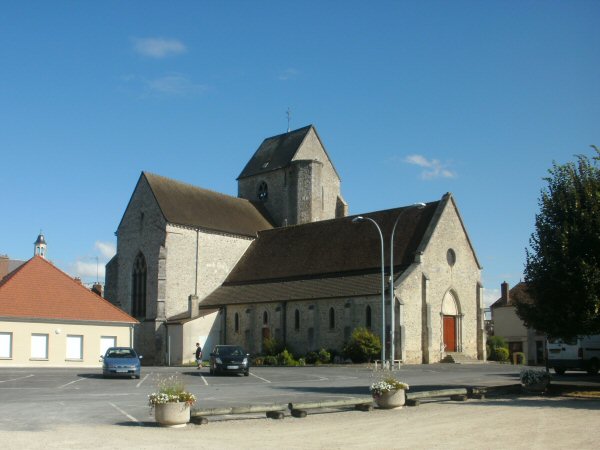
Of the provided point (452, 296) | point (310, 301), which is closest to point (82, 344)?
point (310, 301)

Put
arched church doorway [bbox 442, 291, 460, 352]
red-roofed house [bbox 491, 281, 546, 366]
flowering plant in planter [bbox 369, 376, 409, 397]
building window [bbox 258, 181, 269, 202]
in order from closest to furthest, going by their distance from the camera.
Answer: flowering plant in planter [bbox 369, 376, 409, 397], arched church doorway [bbox 442, 291, 460, 352], building window [bbox 258, 181, 269, 202], red-roofed house [bbox 491, 281, 546, 366]

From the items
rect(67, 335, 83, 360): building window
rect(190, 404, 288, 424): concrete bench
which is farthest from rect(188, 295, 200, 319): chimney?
rect(190, 404, 288, 424): concrete bench

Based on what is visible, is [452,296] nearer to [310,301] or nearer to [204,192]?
[310,301]

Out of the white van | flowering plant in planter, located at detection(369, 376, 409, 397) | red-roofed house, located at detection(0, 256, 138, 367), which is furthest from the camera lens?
red-roofed house, located at detection(0, 256, 138, 367)

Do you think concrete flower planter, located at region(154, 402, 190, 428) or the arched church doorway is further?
the arched church doorway

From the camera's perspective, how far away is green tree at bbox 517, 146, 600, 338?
2317cm

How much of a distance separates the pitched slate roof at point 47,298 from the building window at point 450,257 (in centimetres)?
2111

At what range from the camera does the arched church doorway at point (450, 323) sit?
157 ft

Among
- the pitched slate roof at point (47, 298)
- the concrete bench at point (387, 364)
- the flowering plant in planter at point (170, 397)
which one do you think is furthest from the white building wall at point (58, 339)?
the flowering plant in planter at point (170, 397)

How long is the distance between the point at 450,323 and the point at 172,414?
3455 centimetres

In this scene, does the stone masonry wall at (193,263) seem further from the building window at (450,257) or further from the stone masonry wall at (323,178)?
the building window at (450,257)

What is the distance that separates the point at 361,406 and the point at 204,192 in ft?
143

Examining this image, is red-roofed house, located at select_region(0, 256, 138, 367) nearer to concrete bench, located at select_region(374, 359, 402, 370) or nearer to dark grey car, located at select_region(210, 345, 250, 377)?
dark grey car, located at select_region(210, 345, 250, 377)

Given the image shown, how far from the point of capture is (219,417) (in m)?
18.3
